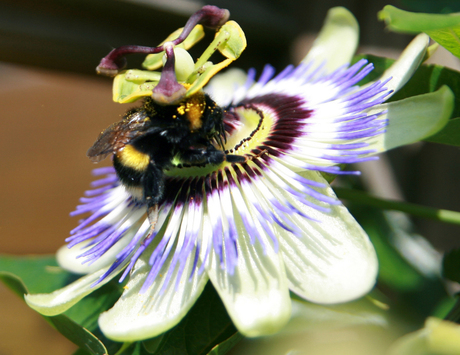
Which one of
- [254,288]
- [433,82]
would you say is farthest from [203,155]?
[433,82]

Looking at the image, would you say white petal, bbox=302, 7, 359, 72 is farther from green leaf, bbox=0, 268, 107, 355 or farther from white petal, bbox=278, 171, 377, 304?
green leaf, bbox=0, 268, 107, 355

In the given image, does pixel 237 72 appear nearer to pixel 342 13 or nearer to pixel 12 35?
pixel 342 13

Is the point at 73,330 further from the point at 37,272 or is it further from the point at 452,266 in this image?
the point at 452,266

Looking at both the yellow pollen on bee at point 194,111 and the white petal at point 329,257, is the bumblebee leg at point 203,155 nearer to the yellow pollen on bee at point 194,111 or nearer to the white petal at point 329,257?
the yellow pollen on bee at point 194,111

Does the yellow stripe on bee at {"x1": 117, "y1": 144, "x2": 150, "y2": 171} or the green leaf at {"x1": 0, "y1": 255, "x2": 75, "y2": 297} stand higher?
the yellow stripe on bee at {"x1": 117, "y1": 144, "x2": 150, "y2": 171}

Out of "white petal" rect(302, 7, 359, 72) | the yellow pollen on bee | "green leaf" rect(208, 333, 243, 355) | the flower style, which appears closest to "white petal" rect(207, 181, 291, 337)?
the flower style

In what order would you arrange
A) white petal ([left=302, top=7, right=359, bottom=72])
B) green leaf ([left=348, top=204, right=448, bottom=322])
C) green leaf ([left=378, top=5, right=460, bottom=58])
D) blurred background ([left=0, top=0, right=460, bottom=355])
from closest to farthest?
green leaf ([left=378, top=5, right=460, bottom=58]) → white petal ([left=302, top=7, right=359, bottom=72]) → green leaf ([left=348, top=204, right=448, bottom=322]) → blurred background ([left=0, top=0, right=460, bottom=355])

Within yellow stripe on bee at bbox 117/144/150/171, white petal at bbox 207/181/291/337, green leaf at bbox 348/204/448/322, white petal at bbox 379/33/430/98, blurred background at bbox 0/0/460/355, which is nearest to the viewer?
white petal at bbox 207/181/291/337
